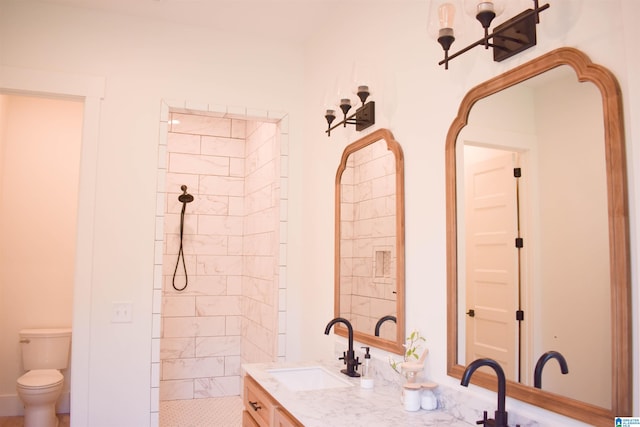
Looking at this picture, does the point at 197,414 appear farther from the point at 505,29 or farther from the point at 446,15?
the point at 505,29

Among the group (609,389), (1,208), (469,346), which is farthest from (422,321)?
(1,208)

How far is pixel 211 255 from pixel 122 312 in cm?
186

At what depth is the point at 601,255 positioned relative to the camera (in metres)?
1.31

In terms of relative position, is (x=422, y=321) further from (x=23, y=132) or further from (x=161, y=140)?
(x=23, y=132)

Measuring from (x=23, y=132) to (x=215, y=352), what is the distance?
262cm

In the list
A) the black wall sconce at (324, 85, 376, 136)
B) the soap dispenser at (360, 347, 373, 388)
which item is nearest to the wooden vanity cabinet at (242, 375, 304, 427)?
the soap dispenser at (360, 347, 373, 388)

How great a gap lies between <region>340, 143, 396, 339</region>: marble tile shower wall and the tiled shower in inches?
67.9

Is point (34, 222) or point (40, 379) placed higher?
point (34, 222)

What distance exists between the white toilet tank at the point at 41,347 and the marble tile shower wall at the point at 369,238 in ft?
8.92

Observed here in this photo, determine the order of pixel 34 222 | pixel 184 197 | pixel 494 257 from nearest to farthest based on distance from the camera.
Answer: pixel 494 257 < pixel 34 222 < pixel 184 197

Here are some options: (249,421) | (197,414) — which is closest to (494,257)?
(249,421)

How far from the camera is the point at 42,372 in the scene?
12.8 feet

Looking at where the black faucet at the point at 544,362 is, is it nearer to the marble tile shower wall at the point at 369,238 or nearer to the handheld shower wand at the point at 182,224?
the marble tile shower wall at the point at 369,238

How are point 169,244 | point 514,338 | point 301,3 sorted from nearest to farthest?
point 514,338, point 301,3, point 169,244
